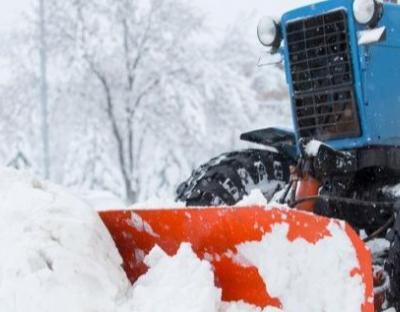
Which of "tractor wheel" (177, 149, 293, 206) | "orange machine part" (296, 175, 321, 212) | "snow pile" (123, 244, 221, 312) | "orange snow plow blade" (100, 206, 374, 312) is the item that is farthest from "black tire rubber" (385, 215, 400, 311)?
"tractor wheel" (177, 149, 293, 206)

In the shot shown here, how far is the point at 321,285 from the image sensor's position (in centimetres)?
329

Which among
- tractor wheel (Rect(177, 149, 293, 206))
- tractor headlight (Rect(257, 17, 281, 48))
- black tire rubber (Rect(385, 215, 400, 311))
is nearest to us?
black tire rubber (Rect(385, 215, 400, 311))

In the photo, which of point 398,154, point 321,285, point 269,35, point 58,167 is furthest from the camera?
point 58,167

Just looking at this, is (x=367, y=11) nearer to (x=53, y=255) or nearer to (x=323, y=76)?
(x=323, y=76)

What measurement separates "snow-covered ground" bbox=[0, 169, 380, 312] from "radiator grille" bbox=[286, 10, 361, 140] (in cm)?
148

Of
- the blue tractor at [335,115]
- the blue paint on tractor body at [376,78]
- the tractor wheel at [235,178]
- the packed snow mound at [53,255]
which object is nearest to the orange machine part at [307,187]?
the blue tractor at [335,115]

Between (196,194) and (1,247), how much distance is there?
5.31ft

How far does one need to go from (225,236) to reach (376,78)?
65.2 inches

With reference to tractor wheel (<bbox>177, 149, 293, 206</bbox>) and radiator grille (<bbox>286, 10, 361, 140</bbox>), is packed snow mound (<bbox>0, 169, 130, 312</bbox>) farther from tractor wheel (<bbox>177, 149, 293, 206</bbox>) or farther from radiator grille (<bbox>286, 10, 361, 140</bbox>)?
radiator grille (<bbox>286, 10, 361, 140</bbox>)

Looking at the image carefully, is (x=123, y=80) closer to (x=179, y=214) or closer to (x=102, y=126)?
(x=102, y=126)

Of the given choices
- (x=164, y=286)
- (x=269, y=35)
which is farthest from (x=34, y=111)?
(x=164, y=286)

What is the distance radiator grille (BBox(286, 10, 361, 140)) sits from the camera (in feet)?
15.4

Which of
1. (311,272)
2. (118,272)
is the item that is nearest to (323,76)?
(311,272)

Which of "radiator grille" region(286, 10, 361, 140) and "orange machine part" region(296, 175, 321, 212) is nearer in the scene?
"orange machine part" region(296, 175, 321, 212)
